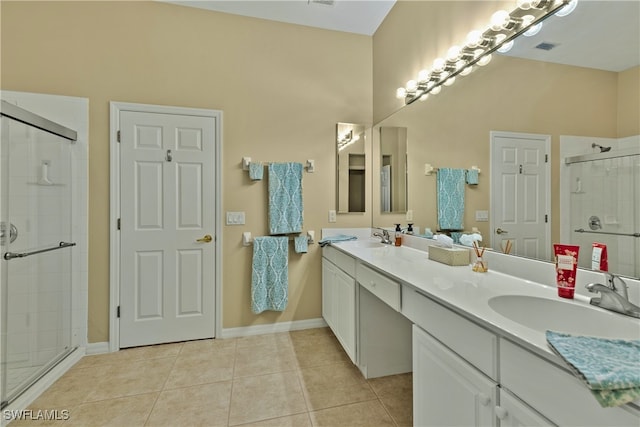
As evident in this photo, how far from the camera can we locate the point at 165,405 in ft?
5.65

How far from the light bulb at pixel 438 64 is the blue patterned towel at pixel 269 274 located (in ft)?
5.88

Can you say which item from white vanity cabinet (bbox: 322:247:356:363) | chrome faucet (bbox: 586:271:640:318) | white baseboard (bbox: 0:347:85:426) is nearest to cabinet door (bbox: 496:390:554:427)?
chrome faucet (bbox: 586:271:640:318)

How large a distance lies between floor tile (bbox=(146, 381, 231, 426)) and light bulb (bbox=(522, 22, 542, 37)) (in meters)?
2.50

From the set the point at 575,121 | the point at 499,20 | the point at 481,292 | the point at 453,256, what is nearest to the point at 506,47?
the point at 499,20

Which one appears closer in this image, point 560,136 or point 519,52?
point 560,136

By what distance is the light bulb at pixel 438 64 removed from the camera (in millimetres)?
1979

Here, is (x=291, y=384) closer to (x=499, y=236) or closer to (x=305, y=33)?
(x=499, y=236)

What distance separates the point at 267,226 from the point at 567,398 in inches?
91.1

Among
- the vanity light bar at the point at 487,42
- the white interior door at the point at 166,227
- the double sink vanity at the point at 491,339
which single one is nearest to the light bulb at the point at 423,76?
the vanity light bar at the point at 487,42

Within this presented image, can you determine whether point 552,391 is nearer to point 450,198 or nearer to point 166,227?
point 450,198

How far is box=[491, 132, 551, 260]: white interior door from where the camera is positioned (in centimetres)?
131

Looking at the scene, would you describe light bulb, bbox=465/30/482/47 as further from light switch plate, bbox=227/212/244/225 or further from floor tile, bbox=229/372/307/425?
floor tile, bbox=229/372/307/425

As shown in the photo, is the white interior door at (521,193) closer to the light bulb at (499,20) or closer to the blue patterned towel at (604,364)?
the light bulb at (499,20)

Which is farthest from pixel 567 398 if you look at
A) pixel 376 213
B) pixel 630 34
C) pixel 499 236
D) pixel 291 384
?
pixel 376 213
